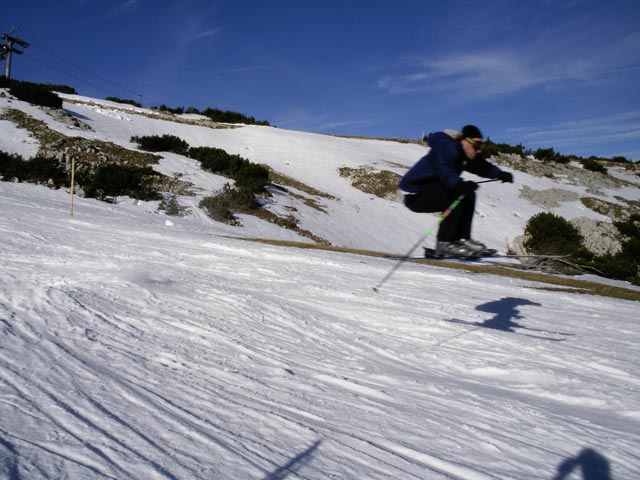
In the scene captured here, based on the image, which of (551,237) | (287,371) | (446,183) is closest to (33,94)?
(551,237)

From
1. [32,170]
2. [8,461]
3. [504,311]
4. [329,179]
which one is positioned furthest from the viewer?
[329,179]

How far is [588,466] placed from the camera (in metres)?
3.39

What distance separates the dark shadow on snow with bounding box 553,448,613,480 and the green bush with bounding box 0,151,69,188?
2523 cm

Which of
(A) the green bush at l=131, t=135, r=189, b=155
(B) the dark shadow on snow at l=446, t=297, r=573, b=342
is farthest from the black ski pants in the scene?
(A) the green bush at l=131, t=135, r=189, b=155

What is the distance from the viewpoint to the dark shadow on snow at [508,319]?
27.2 feet

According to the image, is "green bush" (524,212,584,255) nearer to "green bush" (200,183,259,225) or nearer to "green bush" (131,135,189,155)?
"green bush" (200,183,259,225)

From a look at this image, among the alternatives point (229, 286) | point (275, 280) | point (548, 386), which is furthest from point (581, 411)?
point (275, 280)

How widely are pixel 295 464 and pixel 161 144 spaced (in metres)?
33.7

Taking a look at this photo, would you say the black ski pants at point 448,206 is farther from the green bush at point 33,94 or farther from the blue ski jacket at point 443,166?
the green bush at point 33,94

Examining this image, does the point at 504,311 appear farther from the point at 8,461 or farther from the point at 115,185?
the point at 115,185

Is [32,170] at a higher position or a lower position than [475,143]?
lower

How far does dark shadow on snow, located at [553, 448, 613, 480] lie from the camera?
128 inches

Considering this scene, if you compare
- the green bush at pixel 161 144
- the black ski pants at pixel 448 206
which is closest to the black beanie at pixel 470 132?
the black ski pants at pixel 448 206

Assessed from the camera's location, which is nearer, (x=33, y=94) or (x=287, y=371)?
(x=287, y=371)
